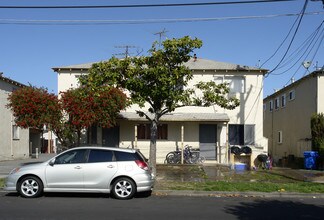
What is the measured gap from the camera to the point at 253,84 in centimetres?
2539

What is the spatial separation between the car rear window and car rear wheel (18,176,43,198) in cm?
221

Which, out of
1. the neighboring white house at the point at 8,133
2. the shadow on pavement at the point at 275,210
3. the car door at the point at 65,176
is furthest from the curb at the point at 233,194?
the neighboring white house at the point at 8,133

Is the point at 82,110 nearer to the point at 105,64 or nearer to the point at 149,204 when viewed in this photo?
Answer: the point at 105,64

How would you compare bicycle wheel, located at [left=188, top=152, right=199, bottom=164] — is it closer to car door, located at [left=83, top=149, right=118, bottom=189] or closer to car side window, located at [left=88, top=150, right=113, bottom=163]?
car side window, located at [left=88, top=150, right=113, bottom=163]

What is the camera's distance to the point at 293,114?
3158 centimetres

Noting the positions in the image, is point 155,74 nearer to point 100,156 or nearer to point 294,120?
point 100,156

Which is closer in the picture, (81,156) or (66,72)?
(81,156)

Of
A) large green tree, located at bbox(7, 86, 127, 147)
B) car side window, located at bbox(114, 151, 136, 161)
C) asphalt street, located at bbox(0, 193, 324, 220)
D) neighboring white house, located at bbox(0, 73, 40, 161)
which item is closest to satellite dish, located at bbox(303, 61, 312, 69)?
large green tree, located at bbox(7, 86, 127, 147)

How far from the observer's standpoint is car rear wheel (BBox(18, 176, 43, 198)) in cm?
1192

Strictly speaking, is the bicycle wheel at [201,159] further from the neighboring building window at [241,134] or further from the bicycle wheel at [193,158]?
the neighboring building window at [241,134]

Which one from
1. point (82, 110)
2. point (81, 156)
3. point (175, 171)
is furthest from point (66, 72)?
point (81, 156)

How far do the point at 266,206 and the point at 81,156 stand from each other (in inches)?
204

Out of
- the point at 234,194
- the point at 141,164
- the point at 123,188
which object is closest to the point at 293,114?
the point at 234,194

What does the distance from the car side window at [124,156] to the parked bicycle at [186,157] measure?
11.6 meters
